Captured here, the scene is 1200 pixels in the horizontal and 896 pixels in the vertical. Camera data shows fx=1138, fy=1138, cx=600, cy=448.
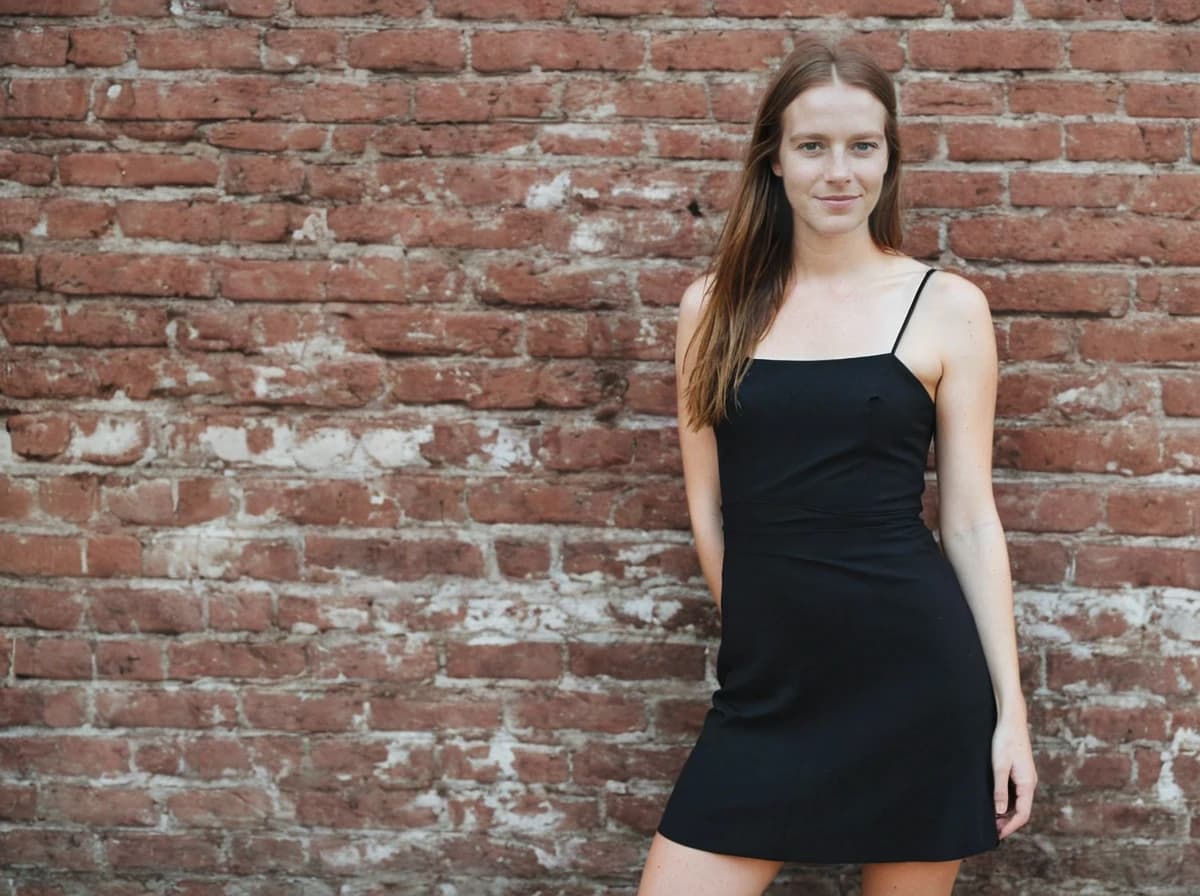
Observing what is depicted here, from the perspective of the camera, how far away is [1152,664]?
8.98 feet

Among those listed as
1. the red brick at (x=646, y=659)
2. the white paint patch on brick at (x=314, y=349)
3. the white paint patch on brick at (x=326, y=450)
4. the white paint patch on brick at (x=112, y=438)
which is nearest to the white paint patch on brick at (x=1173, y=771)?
the red brick at (x=646, y=659)

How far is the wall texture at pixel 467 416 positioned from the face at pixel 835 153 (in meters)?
0.52

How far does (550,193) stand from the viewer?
274 centimetres

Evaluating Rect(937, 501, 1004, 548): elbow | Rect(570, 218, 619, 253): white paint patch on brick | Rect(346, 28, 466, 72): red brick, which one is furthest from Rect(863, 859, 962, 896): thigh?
Rect(346, 28, 466, 72): red brick

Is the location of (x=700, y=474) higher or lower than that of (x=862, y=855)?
higher

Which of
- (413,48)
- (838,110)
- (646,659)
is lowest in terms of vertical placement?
(646,659)

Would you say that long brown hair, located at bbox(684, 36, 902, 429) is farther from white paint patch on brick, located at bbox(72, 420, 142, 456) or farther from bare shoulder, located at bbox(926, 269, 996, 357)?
white paint patch on brick, located at bbox(72, 420, 142, 456)

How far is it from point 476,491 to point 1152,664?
1.68 meters

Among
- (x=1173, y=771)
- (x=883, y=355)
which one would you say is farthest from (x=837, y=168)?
(x=1173, y=771)

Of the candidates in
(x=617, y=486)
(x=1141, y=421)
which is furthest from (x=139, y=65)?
(x=1141, y=421)

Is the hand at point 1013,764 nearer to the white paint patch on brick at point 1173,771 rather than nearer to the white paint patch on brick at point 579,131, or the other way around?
the white paint patch on brick at point 1173,771

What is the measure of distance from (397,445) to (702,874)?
1233 millimetres

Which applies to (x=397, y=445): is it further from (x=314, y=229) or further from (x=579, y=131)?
(x=579, y=131)

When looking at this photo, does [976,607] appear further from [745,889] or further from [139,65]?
[139,65]
